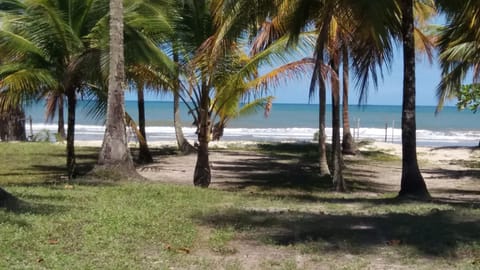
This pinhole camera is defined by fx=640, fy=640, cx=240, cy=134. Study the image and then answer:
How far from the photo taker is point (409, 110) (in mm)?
11172

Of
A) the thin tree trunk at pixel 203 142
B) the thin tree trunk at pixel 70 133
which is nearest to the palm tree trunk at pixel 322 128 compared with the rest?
the thin tree trunk at pixel 203 142

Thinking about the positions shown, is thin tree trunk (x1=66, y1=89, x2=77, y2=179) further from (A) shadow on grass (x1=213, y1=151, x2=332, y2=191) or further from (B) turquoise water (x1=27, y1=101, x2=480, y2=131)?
(B) turquoise water (x1=27, y1=101, x2=480, y2=131)

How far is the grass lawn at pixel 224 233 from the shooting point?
5961 mm

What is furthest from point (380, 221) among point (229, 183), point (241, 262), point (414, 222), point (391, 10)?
point (229, 183)

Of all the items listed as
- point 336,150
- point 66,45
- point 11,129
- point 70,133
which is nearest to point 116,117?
point 70,133

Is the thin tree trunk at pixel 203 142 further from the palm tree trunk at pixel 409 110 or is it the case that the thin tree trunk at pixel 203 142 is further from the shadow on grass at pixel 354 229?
the shadow on grass at pixel 354 229

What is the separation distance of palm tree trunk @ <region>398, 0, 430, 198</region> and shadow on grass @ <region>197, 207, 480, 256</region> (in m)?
2.67

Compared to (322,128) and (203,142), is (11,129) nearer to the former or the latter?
(322,128)

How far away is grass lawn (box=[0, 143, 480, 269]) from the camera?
19.6 feet

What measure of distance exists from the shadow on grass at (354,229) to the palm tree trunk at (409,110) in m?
2.67

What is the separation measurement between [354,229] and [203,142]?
6.93m

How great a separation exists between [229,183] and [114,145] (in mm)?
4029

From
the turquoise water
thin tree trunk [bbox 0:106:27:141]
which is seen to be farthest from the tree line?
the turquoise water

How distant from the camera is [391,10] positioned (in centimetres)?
1100
